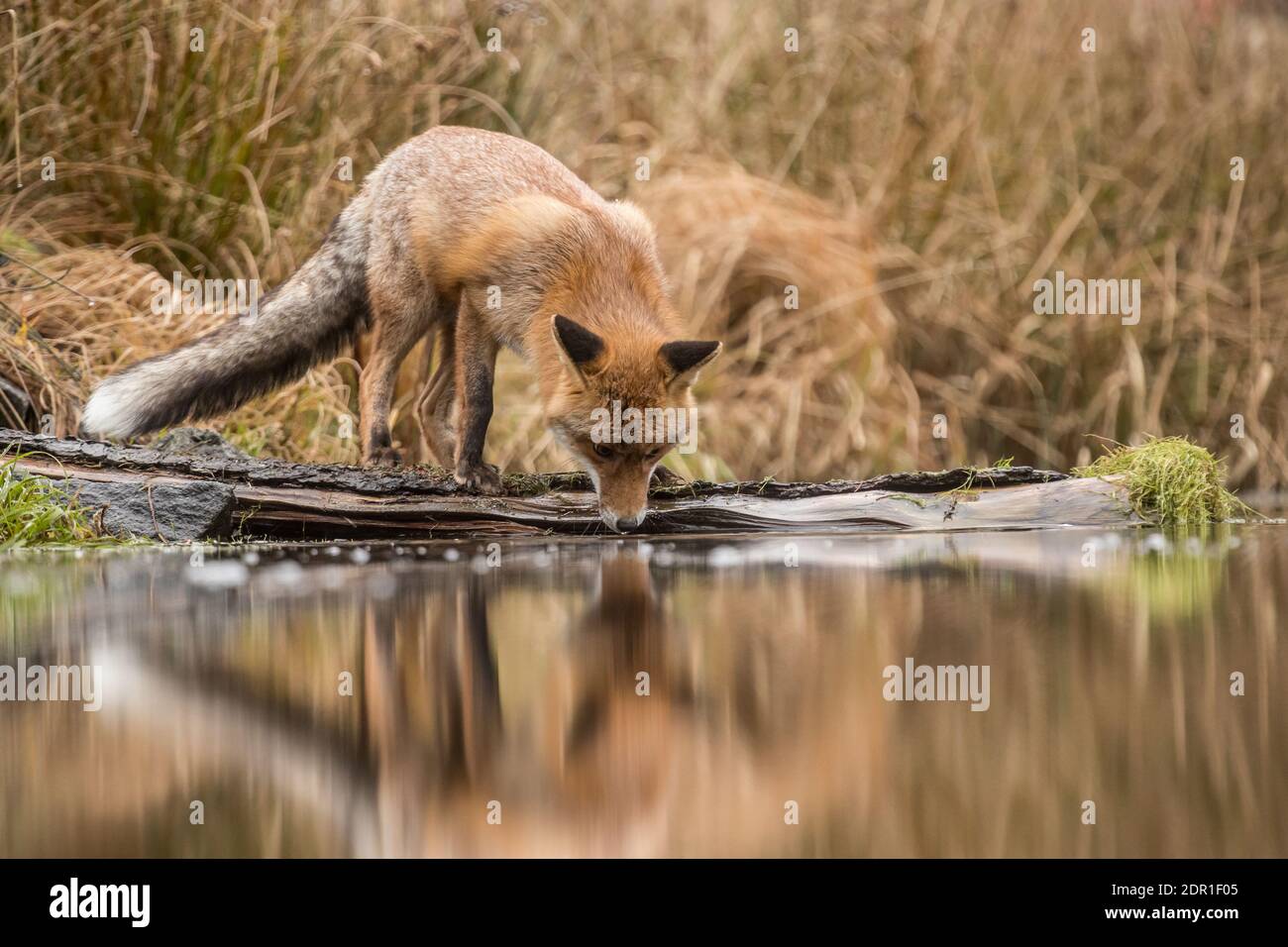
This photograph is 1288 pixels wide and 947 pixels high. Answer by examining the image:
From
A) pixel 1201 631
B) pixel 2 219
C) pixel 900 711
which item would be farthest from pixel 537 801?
pixel 2 219

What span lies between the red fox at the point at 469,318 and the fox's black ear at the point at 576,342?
0.05 feet

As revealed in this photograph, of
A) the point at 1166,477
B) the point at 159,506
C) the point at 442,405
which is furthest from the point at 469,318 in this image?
the point at 1166,477

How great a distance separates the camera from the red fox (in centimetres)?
543

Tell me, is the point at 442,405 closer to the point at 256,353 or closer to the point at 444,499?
the point at 256,353

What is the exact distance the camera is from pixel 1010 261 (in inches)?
392

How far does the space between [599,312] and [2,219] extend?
3.89 m

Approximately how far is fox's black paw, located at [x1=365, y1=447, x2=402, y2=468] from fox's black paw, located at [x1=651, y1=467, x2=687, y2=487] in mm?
1238

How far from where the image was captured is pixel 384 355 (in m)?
6.32

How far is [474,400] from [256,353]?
1.11 m

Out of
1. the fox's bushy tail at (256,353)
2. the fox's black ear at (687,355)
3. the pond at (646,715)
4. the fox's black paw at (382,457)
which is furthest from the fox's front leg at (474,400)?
the pond at (646,715)

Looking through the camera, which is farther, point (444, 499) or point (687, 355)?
point (444, 499)

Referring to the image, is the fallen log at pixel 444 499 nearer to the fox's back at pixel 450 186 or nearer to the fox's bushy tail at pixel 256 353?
the fox's bushy tail at pixel 256 353

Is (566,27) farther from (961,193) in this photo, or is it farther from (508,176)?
(508,176)

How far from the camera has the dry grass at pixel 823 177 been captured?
771 centimetres
